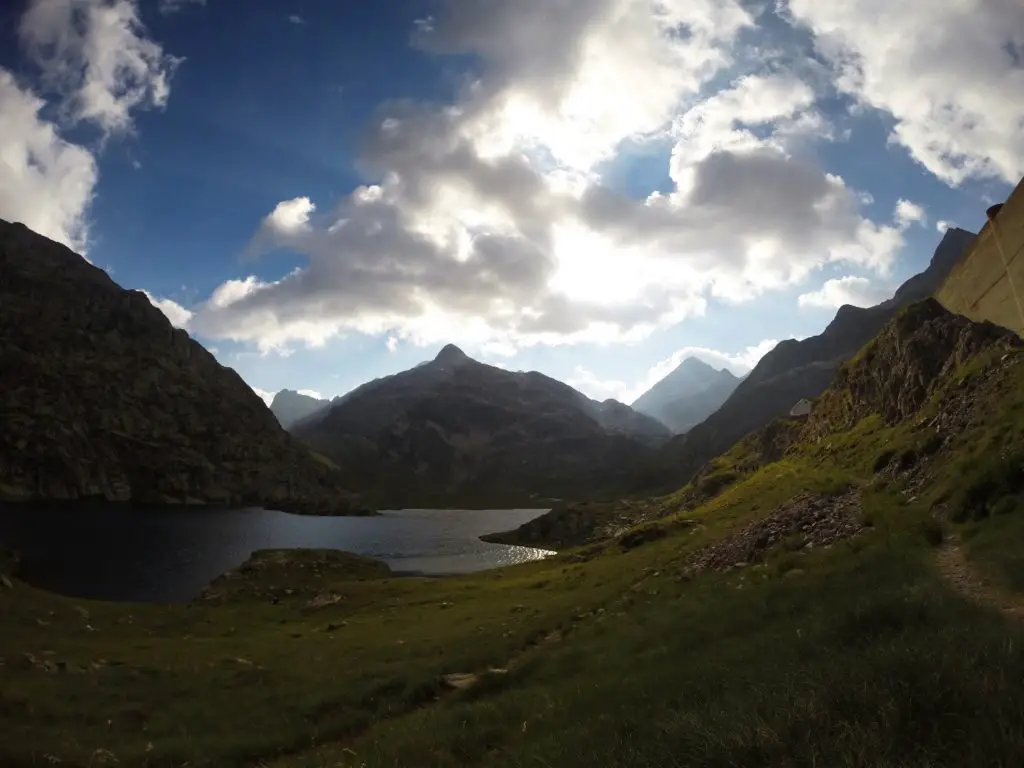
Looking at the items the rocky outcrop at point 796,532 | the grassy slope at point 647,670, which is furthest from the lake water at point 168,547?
the rocky outcrop at point 796,532

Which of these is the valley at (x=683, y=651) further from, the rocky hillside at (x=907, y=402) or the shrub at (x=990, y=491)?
the rocky hillside at (x=907, y=402)

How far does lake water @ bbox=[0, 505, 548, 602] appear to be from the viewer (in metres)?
82.8

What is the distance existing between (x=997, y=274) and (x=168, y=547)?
5394 inches

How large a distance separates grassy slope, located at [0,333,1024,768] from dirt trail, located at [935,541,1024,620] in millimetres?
417

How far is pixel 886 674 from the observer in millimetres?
6516

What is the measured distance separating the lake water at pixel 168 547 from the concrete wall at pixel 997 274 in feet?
288

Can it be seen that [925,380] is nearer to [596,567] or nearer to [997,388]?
[997,388]

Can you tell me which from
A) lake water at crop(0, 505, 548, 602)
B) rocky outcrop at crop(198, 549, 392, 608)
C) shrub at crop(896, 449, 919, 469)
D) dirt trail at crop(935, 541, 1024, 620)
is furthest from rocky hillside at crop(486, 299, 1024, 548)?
lake water at crop(0, 505, 548, 602)

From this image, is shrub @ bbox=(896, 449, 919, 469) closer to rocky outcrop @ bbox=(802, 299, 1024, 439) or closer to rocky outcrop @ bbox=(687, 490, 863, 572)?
rocky outcrop @ bbox=(687, 490, 863, 572)

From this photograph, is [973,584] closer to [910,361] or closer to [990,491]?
[990,491]

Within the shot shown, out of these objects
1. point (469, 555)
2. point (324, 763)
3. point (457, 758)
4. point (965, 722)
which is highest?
point (965, 722)

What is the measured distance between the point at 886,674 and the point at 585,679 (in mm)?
10417

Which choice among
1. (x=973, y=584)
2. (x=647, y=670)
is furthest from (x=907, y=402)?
(x=647, y=670)

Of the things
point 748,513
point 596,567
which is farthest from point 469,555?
point 748,513
